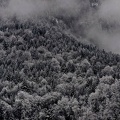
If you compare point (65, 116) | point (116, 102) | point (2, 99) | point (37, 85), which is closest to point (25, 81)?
point (37, 85)

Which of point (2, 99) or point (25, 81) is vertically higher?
point (25, 81)

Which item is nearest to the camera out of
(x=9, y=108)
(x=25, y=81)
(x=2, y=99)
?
(x=9, y=108)

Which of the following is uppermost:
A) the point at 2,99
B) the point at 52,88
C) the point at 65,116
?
the point at 52,88

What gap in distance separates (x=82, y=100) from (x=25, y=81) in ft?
111

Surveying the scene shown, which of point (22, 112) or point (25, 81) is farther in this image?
point (25, 81)

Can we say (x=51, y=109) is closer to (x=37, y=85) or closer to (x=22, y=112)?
(x=22, y=112)

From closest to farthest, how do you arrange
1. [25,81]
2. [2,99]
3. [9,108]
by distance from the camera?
[9,108]
[2,99]
[25,81]

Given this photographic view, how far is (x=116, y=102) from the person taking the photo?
6816 inches

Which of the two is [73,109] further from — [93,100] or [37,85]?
[37,85]

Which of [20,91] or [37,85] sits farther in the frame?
[37,85]

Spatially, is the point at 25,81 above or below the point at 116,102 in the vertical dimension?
above

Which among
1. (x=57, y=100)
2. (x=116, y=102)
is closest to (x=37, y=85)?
(x=57, y=100)

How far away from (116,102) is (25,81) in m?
50.8

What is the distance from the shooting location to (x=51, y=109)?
171 metres
